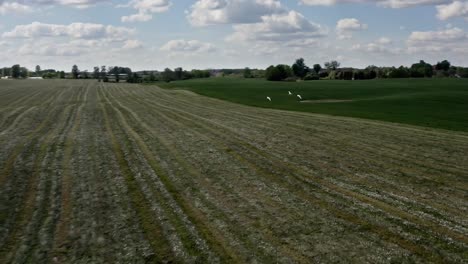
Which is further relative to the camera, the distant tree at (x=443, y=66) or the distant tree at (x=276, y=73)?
the distant tree at (x=443, y=66)

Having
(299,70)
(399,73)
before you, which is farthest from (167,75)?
(399,73)

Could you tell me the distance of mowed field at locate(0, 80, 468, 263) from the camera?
30.3 ft

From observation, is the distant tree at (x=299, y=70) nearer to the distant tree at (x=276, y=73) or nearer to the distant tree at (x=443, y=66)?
the distant tree at (x=276, y=73)

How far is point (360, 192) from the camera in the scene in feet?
43.5

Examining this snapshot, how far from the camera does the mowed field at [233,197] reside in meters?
9.24

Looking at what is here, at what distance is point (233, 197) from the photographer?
12766 mm

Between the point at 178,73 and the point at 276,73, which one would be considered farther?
the point at 178,73

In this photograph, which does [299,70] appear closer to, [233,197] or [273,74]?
[273,74]

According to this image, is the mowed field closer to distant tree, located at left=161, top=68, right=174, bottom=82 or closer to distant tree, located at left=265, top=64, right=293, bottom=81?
distant tree, located at left=265, top=64, right=293, bottom=81

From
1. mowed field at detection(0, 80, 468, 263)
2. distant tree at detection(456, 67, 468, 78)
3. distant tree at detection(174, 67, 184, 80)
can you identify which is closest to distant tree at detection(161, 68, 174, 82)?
distant tree at detection(174, 67, 184, 80)

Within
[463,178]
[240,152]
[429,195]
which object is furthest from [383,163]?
[240,152]

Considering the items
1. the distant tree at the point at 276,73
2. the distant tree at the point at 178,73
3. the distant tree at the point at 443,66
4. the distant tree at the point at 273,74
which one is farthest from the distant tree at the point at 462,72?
the distant tree at the point at 178,73

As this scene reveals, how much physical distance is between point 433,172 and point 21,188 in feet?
46.4

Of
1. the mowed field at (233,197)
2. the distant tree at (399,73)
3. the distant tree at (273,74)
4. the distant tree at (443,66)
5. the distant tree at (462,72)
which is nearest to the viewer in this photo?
the mowed field at (233,197)
